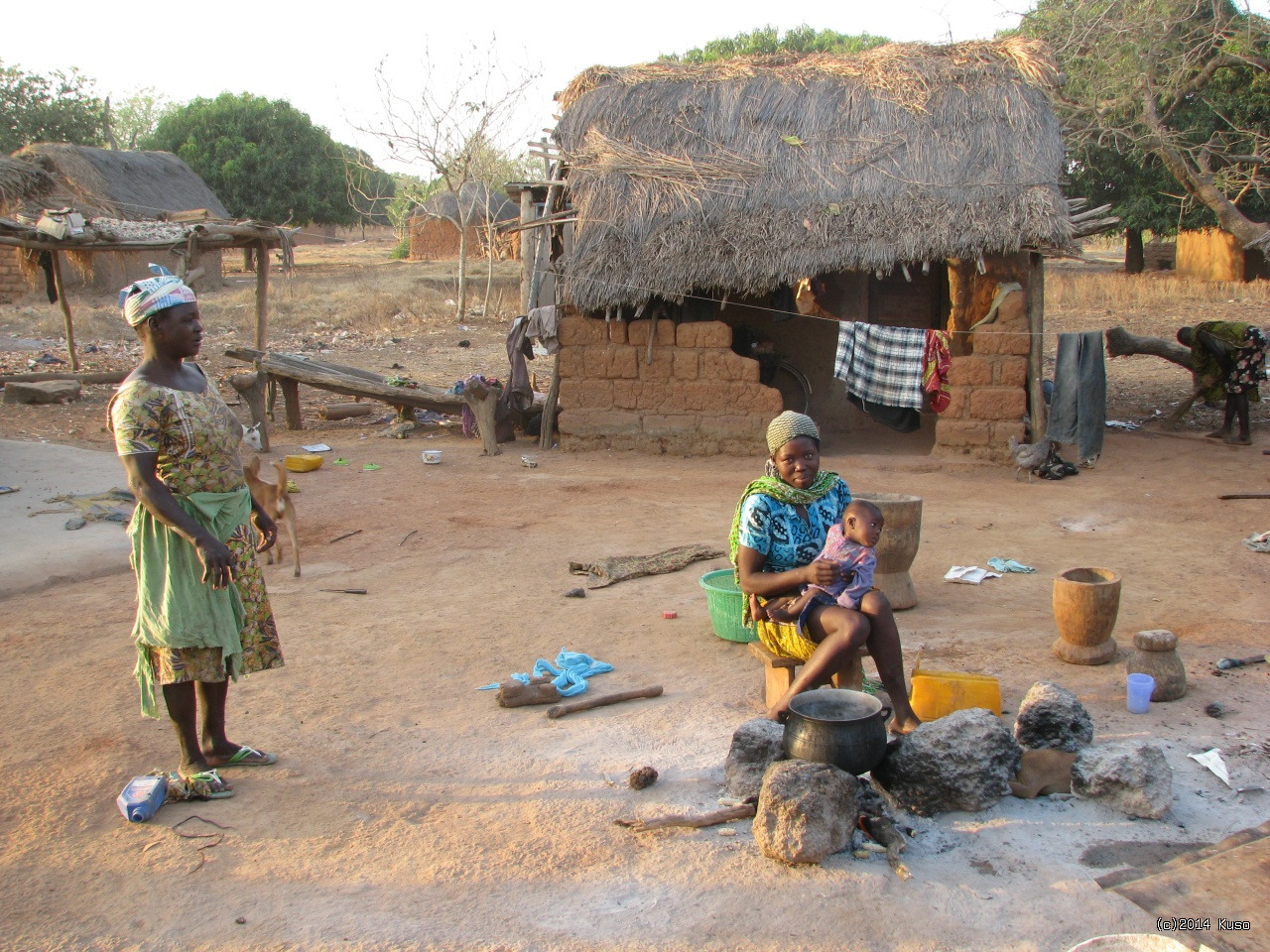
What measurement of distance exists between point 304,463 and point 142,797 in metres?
6.79

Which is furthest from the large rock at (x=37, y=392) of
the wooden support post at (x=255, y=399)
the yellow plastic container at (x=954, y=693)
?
the yellow plastic container at (x=954, y=693)

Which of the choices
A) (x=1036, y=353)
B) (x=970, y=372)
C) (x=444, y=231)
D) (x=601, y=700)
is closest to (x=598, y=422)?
(x=970, y=372)

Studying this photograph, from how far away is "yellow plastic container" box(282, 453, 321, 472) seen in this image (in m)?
10.0

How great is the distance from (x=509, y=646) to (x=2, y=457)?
6295mm

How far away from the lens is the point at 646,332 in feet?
34.8

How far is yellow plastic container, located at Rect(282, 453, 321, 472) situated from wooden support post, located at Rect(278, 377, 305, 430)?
2015 mm

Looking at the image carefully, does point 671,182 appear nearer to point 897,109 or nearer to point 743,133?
point 743,133

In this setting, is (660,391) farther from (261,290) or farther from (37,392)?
(37,392)

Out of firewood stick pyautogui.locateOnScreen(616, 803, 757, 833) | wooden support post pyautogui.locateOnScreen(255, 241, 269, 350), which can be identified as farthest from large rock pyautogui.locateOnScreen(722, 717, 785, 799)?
wooden support post pyautogui.locateOnScreen(255, 241, 269, 350)

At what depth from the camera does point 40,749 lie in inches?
161

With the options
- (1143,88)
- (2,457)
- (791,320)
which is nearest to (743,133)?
(791,320)

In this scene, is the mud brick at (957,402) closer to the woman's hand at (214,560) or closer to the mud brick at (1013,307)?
the mud brick at (1013,307)

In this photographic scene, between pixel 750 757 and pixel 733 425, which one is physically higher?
pixel 733 425

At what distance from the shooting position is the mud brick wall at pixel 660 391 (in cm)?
1044
